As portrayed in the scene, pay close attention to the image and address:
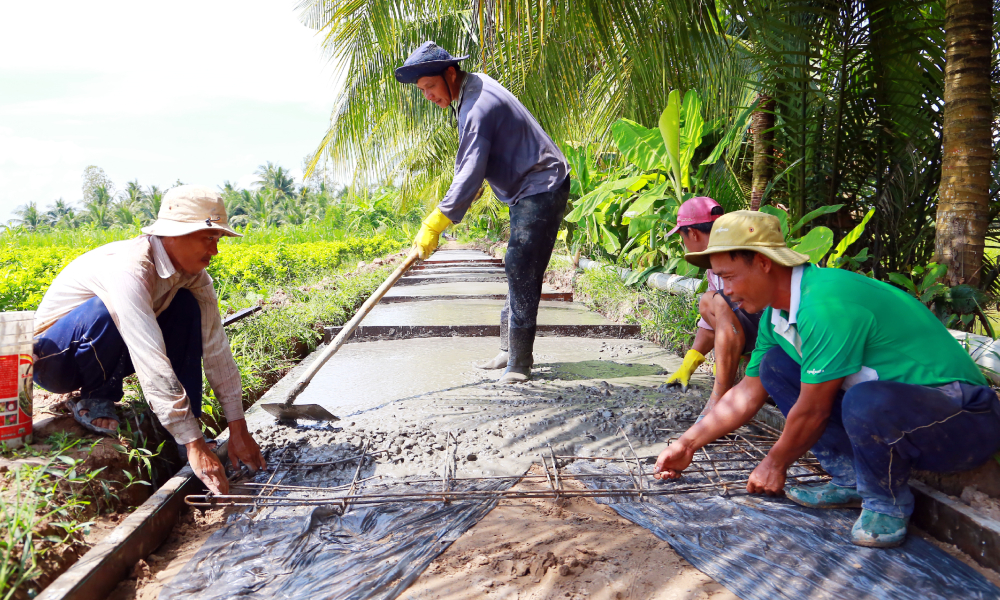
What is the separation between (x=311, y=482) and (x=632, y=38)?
10.1ft

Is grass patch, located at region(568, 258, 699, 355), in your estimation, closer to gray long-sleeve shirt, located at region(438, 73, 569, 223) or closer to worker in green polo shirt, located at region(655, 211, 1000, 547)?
gray long-sleeve shirt, located at region(438, 73, 569, 223)

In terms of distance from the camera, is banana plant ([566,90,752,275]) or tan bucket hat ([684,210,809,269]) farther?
banana plant ([566,90,752,275])

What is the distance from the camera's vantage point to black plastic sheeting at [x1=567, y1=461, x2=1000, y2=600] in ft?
4.89

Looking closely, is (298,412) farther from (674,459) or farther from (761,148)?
(761,148)

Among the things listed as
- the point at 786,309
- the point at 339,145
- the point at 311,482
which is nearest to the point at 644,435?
the point at 786,309

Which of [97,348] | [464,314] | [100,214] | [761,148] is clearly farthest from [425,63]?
[100,214]

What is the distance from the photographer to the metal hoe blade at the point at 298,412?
275 cm

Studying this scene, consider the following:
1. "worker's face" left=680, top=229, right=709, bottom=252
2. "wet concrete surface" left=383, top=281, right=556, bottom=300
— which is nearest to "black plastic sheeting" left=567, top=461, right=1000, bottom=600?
"worker's face" left=680, top=229, right=709, bottom=252

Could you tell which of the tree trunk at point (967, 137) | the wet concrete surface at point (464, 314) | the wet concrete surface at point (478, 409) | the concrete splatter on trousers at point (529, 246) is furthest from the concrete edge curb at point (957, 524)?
the wet concrete surface at point (464, 314)

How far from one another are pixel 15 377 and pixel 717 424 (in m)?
2.20

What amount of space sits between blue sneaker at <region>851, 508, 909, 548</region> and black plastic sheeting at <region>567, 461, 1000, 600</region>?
20 millimetres

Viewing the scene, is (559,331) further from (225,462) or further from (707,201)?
(225,462)

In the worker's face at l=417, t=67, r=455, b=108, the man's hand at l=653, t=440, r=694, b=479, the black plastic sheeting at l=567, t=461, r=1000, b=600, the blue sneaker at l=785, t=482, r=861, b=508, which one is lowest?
the black plastic sheeting at l=567, t=461, r=1000, b=600

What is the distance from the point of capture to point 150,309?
1977mm
